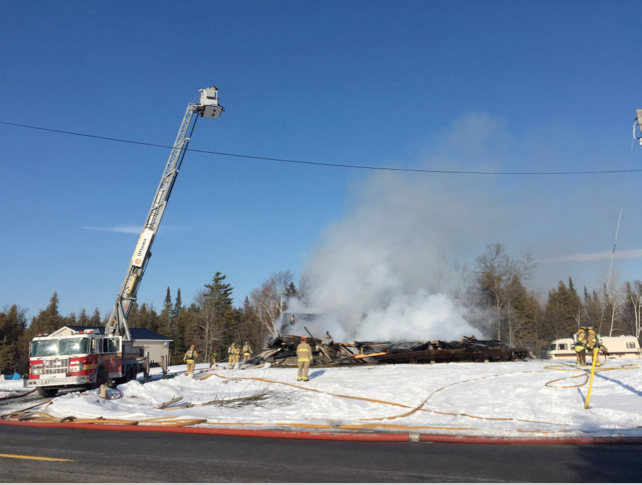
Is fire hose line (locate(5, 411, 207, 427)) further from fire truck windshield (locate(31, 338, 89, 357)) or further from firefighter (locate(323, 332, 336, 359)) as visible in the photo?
firefighter (locate(323, 332, 336, 359))

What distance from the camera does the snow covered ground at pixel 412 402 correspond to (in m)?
10.4

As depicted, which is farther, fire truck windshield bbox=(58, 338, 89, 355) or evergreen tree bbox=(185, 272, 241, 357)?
evergreen tree bbox=(185, 272, 241, 357)

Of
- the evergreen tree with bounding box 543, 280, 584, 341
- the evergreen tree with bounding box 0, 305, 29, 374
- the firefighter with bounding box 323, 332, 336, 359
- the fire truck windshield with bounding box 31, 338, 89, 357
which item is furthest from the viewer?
the evergreen tree with bounding box 543, 280, 584, 341

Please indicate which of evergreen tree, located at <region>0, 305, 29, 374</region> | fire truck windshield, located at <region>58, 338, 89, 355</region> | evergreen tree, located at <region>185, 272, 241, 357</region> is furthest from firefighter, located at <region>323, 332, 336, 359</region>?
evergreen tree, located at <region>0, 305, 29, 374</region>

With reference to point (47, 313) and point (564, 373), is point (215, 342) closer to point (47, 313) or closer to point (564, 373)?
point (47, 313)

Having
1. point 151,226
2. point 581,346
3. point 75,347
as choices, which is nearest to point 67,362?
point 75,347

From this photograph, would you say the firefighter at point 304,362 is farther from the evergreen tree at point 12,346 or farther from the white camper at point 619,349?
the evergreen tree at point 12,346

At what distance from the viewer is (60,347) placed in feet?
58.6

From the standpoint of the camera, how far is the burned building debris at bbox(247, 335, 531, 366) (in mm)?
22250

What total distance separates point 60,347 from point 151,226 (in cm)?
750

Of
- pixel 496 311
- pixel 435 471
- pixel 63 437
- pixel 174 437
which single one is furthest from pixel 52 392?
pixel 496 311

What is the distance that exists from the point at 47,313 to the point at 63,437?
67.6 meters

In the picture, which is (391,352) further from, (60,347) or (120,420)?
(120,420)

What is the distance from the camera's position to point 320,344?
23.9 metres
